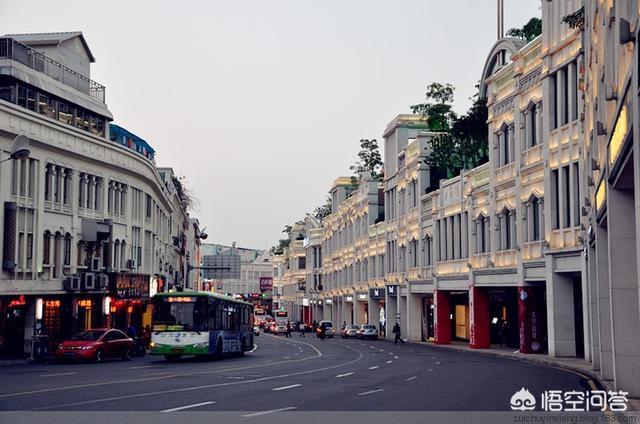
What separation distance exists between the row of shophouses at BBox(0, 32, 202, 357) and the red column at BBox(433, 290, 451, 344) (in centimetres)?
1985

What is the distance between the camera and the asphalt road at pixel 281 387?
61.2 feet

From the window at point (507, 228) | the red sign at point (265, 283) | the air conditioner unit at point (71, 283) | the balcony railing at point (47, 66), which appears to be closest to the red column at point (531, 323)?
the window at point (507, 228)

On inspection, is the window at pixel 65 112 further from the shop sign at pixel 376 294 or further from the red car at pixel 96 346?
the shop sign at pixel 376 294

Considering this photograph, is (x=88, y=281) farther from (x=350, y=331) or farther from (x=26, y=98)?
(x=350, y=331)

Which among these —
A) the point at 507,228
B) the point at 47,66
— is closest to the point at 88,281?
the point at 47,66

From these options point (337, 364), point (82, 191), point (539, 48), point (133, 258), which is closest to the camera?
point (337, 364)

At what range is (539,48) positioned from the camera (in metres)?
45.4

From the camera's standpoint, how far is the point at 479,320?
53375mm

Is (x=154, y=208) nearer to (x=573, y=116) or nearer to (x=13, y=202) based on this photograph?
(x=13, y=202)

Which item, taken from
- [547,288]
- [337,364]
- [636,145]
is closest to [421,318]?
[547,288]

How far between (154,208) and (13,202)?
2726cm

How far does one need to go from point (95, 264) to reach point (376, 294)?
37759 mm

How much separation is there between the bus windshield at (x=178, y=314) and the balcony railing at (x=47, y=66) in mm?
15797

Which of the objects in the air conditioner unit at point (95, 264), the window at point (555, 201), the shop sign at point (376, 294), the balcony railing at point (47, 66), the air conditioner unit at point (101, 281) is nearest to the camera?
the window at point (555, 201)
